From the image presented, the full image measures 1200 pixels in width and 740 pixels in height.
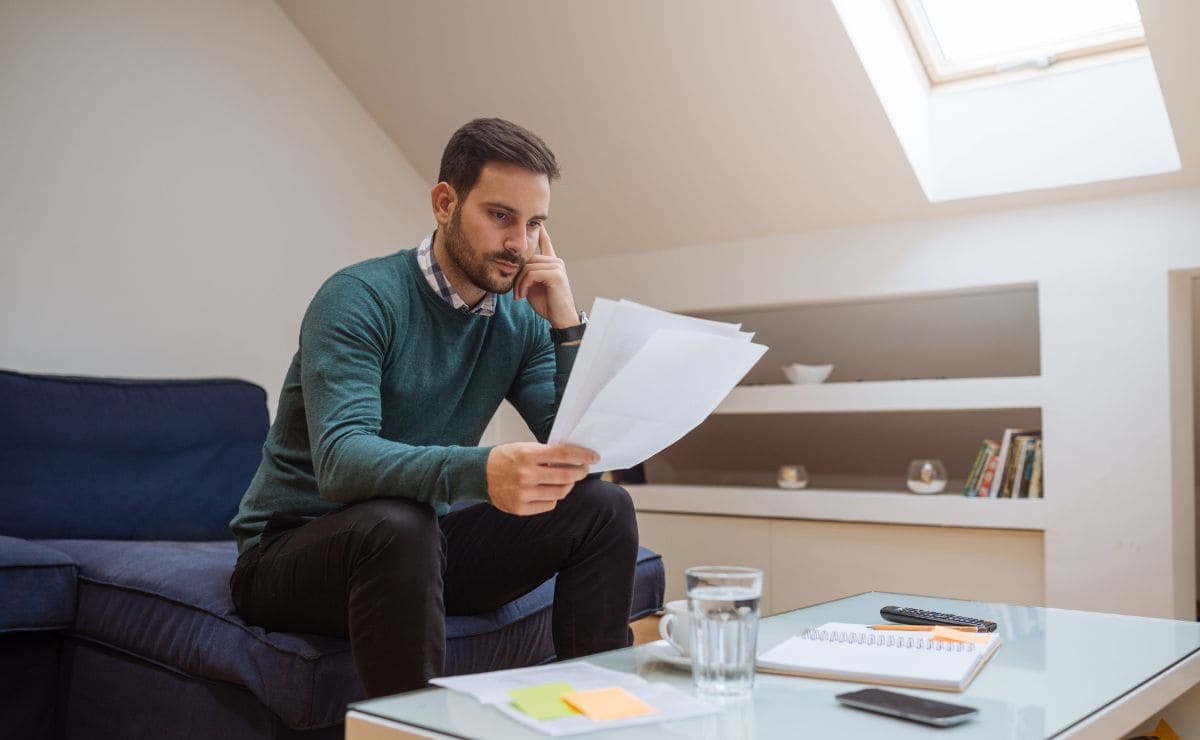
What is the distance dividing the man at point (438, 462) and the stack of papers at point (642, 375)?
0.06 metres

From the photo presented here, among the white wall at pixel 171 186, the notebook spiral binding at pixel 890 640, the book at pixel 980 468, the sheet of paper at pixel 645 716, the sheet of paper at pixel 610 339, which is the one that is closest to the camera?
the sheet of paper at pixel 645 716

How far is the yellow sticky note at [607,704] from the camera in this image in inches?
36.9

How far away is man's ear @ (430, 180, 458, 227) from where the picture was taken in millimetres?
1723

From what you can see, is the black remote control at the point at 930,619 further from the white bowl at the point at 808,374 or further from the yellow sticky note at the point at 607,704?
the white bowl at the point at 808,374

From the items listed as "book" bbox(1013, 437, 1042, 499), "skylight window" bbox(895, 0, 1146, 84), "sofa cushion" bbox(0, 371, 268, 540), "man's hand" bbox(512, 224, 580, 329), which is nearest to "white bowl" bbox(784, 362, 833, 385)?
"book" bbox(1013, 437, 1042, 499)

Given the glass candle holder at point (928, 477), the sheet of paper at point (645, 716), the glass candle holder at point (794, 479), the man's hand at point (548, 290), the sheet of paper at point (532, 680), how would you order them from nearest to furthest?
1. the sheet of paper at point (645, 716)
2. the sheet of paper at point (532, 680)
3. the man's hand at point (548, 290)
4. the glass candle holder at point (928, 477)
5. the glass candle holder at point (794, 479)

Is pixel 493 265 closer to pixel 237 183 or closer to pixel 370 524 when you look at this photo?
pixel 370 524

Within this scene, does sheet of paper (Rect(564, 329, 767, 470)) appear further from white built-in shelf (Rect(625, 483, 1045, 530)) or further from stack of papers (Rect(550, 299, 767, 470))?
white built-in shelf (Rect(625, 483, 1045, 530))

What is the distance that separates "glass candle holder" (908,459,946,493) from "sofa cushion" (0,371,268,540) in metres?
1.98

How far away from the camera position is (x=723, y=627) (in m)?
1.03

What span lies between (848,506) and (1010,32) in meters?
1.52

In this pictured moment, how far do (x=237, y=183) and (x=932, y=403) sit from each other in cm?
227

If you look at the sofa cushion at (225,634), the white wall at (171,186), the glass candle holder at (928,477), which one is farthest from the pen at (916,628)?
the white wall at (171,186)

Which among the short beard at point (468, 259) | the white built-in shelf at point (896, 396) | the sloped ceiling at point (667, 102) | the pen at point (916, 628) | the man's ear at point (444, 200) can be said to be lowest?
the pen at point (916, 628)
